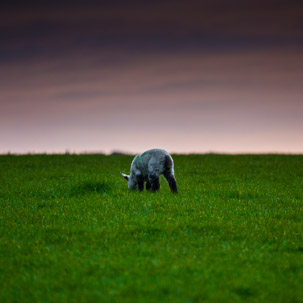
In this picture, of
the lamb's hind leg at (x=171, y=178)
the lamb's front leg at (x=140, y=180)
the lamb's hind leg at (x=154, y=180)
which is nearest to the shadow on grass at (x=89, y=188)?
the lamb's front leg at (x=140, y=180)

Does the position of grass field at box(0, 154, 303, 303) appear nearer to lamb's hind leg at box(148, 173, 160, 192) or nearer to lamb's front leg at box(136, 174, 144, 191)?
lamb's hind leg at box(148, 173, 160, 192)

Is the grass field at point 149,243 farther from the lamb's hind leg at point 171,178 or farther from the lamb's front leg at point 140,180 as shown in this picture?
the lamb's front leg at point 140,180

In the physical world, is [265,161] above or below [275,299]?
above

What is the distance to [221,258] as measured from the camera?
306 inches

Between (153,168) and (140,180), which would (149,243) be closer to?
(153,168)

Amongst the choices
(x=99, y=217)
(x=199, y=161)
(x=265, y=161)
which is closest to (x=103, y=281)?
(x=99, y=217)

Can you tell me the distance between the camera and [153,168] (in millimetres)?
13469

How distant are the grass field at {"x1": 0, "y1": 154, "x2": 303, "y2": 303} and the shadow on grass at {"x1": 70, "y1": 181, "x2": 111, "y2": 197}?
0.14 feet

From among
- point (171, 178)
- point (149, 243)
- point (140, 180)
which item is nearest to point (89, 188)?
point (140, 180)

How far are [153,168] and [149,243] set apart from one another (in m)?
5.00

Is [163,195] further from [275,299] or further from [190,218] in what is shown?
[275,299]

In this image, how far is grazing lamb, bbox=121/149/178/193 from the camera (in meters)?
13.5

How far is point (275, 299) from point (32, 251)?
562 cm

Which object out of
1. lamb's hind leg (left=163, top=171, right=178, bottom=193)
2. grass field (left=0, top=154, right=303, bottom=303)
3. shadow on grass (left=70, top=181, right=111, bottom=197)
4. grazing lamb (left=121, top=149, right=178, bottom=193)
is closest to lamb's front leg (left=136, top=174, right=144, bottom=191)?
grazing lamb (left=121, top=149, right=178, bottom=193)
